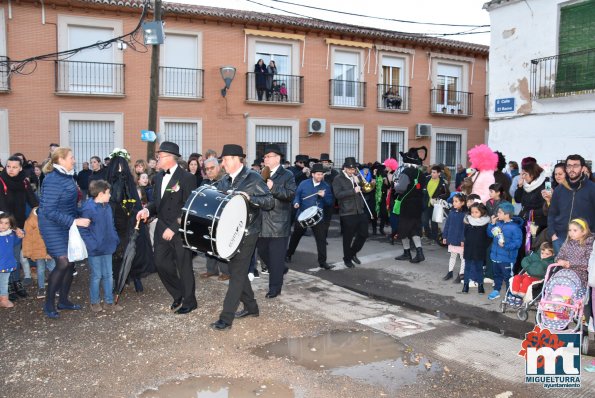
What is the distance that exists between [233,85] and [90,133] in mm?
5131

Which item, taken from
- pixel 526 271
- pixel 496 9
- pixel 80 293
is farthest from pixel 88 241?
pixel 496 9

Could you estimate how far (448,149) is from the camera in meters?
25.5

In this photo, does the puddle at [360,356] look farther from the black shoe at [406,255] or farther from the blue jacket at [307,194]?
the black shoe at [406,255]

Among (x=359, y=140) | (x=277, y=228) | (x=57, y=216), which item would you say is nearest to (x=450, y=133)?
(x=359, y=140)

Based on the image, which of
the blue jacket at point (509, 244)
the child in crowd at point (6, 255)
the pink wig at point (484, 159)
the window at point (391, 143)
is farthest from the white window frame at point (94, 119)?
the blue jacket at point (509, 244)

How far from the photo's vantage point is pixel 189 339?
5.59 meters

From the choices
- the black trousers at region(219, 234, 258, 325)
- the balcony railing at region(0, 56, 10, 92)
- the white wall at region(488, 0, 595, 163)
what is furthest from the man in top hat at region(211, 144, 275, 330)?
the balcony railing at region(0, 56, 10, 92)

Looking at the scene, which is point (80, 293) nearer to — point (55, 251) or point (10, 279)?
point (10, 279)

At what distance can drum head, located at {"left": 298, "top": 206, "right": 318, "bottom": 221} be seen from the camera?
8.62 m

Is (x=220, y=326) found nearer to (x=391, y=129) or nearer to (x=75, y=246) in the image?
(x=75, y=246)

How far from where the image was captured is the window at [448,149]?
990 inches

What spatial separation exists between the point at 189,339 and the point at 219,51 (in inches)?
624

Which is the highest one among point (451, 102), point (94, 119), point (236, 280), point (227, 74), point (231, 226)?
point (227, 74)

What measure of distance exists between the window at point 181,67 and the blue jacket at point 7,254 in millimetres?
13101
